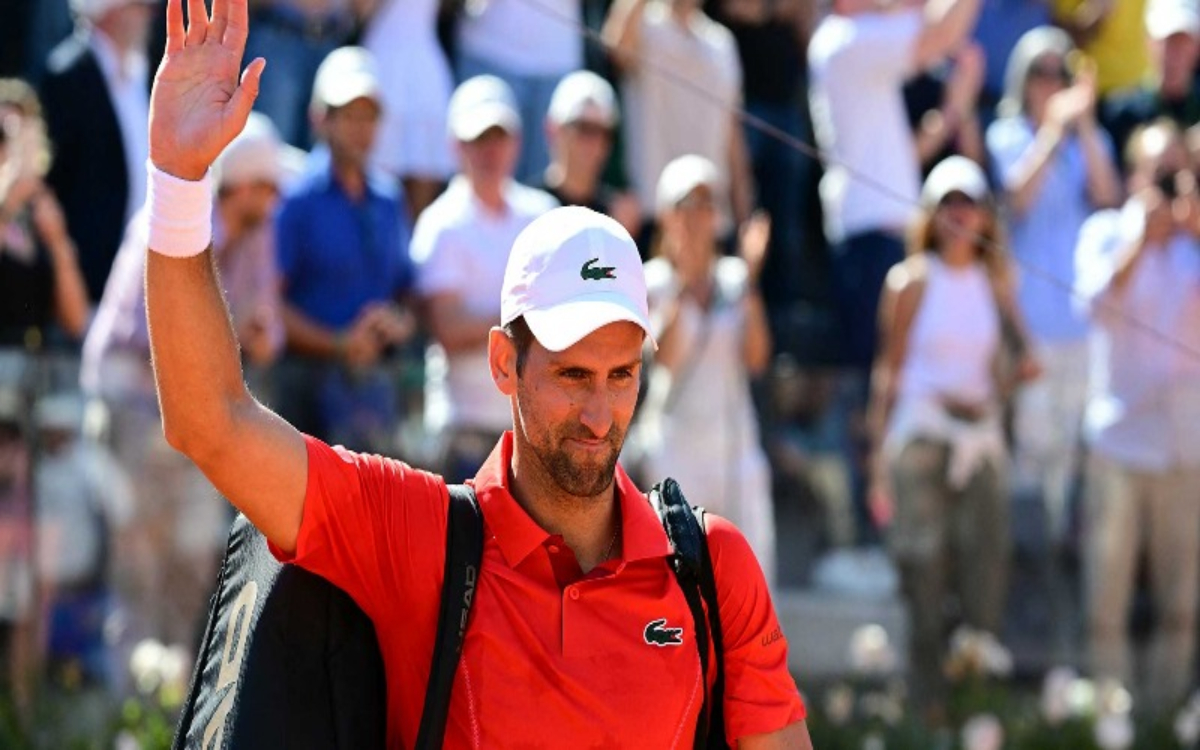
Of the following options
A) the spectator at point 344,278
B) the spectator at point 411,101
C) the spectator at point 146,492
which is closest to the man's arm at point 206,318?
the spectator at point 146,492

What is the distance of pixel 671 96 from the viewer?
10117 millimetres

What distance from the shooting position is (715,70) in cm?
1027

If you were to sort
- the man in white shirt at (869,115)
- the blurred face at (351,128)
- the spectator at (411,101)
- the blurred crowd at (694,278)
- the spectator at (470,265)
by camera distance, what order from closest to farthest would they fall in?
1. the blurred crowd at (694,278)
2. the spectator at (470,265)
3. the blurred face at (351,128)
4. the spectator at (411,101)
5. the man in white shirt at (869,115)

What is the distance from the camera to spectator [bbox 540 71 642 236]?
919 cm

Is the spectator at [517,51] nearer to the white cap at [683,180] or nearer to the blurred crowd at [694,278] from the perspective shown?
the blurred crowd at [694,278]

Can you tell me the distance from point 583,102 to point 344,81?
1.06m

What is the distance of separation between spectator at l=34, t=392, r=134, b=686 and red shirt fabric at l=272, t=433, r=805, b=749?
13.0 ft

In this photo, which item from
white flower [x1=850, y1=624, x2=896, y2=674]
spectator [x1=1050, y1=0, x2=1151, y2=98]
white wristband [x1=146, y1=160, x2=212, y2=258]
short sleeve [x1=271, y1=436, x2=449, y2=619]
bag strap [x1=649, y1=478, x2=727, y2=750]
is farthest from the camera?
spectator [x1=1050, y1=0, x2=1151, y2=98]

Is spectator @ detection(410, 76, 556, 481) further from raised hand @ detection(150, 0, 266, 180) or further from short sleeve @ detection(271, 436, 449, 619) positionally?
raised hand @ detection(150, 0, 266, 180)

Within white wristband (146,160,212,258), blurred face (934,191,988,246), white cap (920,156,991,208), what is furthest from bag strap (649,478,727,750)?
white cap (920,156,991,208)

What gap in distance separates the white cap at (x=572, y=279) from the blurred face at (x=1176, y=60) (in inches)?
296

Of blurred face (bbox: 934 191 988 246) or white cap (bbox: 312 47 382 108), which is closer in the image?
white cap (bbox: 312 47 382 108)

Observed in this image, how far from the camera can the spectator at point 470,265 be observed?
8305 millimetres

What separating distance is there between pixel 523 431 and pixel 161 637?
410 cm
